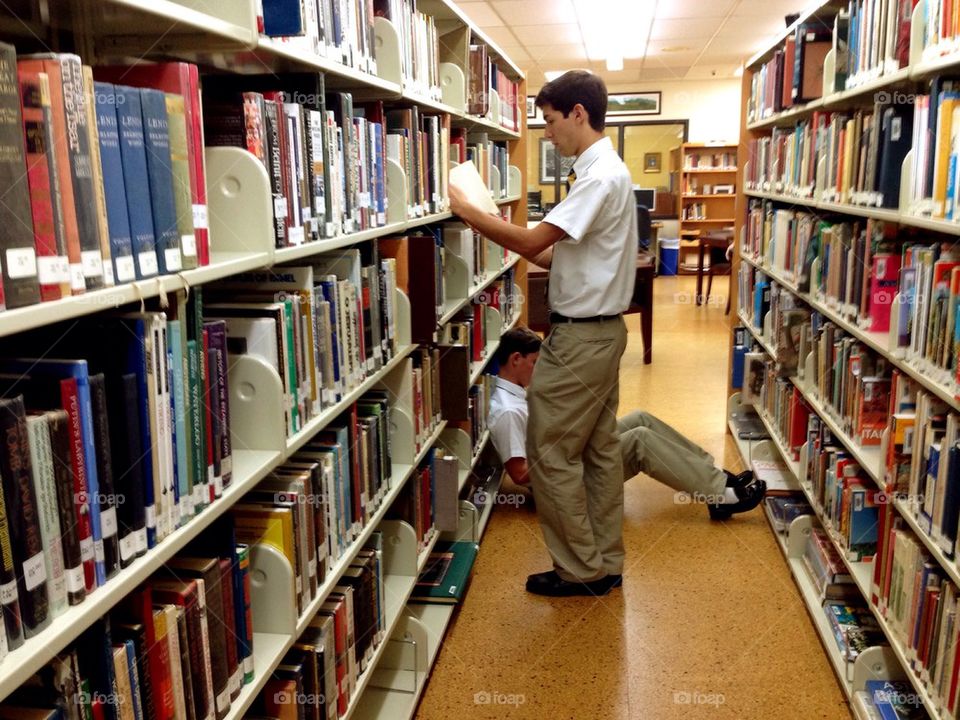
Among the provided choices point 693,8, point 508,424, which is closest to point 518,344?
point 508,424

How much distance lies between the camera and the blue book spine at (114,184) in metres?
0.94

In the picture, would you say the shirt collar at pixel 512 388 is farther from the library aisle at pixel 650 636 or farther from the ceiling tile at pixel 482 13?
the ceiling tile at pixel 482 13

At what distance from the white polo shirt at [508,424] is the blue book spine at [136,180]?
2.28m

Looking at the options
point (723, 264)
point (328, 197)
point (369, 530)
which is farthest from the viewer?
point (723, 264)

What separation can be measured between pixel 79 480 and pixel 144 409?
0.13 meters

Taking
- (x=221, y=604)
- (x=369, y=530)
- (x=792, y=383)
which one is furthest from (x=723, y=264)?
(x=221, y=604)

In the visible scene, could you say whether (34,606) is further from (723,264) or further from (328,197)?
(723,264)

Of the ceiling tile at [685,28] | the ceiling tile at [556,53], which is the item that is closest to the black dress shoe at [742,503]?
the ceiling tile at [685,28]

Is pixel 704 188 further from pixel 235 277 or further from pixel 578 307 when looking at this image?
pixel 235 277

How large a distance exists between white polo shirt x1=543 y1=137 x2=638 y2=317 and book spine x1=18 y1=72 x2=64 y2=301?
5.97 ft

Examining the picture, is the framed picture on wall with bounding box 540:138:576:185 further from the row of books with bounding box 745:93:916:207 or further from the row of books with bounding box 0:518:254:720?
the row of books with bounding box 0:518:254:720

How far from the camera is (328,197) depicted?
5.61 ft

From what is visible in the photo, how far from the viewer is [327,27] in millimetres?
1701

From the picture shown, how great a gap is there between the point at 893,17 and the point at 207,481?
2.07m
